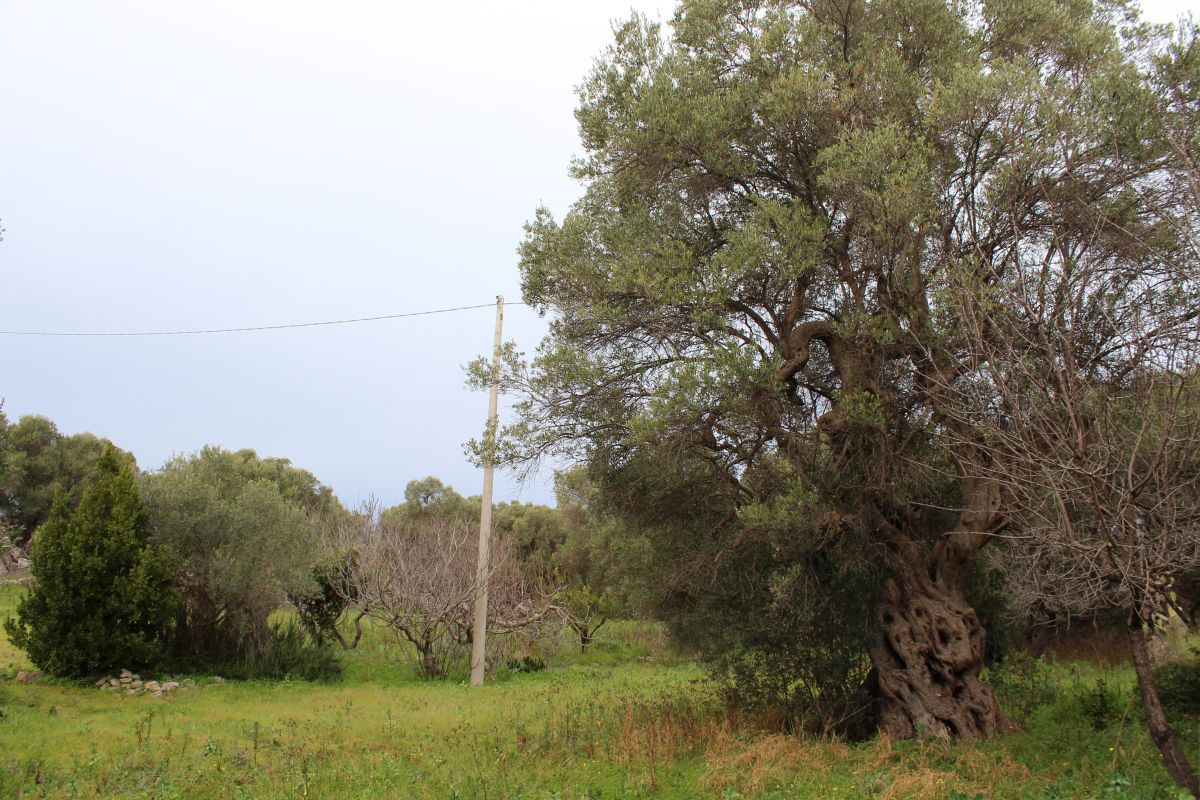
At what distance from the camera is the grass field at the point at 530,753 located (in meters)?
7.19

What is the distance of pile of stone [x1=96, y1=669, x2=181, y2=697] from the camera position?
46.5 feet

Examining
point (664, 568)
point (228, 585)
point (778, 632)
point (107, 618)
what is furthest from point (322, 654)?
point (778, 632)

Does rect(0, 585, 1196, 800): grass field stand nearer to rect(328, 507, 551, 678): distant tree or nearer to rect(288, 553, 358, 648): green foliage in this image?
rect(328, 507, 551, 678): distant tree

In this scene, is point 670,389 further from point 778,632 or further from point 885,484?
point 778,632

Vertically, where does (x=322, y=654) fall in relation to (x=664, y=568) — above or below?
below

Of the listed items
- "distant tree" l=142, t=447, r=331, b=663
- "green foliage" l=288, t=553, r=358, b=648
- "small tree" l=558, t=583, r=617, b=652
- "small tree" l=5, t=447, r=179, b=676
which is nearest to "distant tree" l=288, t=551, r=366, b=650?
"green foliage" l=288, t=553, r=358, b=648

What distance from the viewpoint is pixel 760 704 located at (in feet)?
34.0

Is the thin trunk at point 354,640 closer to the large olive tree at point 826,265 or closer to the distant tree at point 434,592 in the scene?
the distant tree at point 434,592

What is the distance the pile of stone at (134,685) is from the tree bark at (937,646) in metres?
12.5

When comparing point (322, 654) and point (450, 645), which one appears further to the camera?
point (450, 645)

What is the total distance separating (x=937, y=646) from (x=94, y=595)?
14875 mm

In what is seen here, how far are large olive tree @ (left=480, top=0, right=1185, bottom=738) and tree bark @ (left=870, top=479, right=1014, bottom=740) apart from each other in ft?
0.10

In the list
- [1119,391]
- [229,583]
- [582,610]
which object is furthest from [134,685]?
[1119,391]

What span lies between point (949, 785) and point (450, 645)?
1516cm
